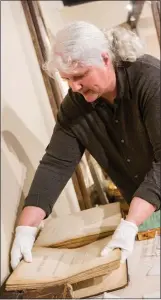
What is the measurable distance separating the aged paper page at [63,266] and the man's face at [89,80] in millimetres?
379

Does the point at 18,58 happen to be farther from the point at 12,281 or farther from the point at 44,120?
the point at 12,281


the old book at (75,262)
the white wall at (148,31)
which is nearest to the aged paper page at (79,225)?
the old book at (75,262)

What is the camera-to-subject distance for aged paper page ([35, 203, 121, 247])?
101 cm

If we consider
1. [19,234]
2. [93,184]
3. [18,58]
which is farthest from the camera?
[93,184]

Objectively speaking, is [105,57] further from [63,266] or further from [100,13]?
[100,13]

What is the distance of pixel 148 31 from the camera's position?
1880 millimetres

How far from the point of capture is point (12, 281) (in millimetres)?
834

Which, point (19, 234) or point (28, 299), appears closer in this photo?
point (28, 299)

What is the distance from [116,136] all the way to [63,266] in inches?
17.0

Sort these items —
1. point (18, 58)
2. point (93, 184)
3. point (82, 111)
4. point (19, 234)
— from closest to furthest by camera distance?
1. point (19, 234)
2. point (82, 111)
3. point (18, 58)
4. point (93, 184)

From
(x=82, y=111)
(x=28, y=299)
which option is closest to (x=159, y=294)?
(x=28, y=299)

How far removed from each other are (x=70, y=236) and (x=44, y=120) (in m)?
0.48

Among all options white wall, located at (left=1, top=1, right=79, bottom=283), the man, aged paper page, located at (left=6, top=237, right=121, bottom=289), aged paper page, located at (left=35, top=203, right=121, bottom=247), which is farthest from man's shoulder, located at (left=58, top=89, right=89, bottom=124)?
aged paper page, located at (left=6, top=237, right=121, bottom=289)

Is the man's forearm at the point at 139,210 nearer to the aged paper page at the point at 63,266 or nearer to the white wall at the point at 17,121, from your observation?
the aged paper page at the point at 63,266
